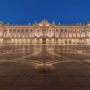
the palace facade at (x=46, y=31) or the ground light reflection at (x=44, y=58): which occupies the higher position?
the palace facade at (x=46, y=31)

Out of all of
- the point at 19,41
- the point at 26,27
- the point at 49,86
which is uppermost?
the point at 26,27

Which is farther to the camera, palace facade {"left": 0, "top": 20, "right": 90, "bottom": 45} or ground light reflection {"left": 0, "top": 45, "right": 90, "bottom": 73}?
palace facade {"left": 0, "top": 20, "right": 90, "bottom": 45}

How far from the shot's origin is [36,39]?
7450 cm

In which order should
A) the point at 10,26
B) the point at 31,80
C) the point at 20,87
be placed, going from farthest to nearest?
the point at 10,26, the point at 31,80, the point at 20,87

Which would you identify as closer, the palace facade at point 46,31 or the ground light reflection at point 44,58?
the ground light reflection at point 44,58

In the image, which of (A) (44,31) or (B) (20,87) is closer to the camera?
(B) (20,87)

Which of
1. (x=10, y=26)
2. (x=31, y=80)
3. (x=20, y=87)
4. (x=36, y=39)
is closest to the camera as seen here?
(x=20, y=87)

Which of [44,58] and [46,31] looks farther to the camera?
[46,31]

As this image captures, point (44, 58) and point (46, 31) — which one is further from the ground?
point (46, 31)

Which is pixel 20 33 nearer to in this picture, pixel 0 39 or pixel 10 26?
pixel 10 26

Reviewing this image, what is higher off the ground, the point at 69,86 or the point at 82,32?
the point at 82,32

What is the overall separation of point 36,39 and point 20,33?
19281mm

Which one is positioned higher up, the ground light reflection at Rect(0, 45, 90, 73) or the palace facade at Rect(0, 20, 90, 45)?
the palace facade at Rect(0, 20, 90, 45)

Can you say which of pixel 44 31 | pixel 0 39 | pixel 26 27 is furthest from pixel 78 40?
pixel 0 39
